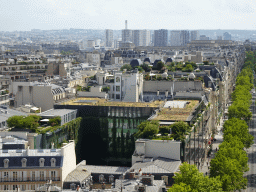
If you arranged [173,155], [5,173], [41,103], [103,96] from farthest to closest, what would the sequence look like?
[103,96], [41,103], [173,155], [5,173]

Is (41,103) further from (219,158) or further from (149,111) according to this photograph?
(219,158)

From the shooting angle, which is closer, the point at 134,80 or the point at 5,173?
the point at 5,173

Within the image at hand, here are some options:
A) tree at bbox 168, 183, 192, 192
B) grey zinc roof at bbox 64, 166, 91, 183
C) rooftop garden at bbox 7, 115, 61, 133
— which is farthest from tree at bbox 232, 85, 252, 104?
tree at bbox 168, 183, 192, 192

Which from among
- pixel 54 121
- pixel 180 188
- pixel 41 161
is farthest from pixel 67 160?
pixel 180 188

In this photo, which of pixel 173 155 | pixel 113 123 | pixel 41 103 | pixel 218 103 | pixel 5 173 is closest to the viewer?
pixel 5 173

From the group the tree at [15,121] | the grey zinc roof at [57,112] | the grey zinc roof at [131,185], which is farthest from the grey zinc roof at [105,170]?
the grey zinc roof at [57,112]

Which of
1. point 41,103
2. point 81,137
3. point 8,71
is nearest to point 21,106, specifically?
point 41,103

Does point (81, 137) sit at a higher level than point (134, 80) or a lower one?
lower
